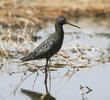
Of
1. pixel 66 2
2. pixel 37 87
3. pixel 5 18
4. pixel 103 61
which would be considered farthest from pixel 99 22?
pixel 37 87

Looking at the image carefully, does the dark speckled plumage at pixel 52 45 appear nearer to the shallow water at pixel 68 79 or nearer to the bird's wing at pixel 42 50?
the bird's wing at pixel 42 50

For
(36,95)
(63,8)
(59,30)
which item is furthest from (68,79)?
(63,8)

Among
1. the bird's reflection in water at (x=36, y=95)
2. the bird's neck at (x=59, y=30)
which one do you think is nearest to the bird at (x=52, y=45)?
the bird's neck at (x=59, y=30)

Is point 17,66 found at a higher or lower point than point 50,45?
lower

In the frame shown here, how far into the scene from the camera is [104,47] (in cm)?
1073

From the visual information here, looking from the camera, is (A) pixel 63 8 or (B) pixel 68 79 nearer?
(B) pixel 68 79

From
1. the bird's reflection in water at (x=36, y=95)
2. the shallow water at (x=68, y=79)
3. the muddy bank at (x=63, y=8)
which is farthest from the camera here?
the muddy bank at (x=63, y=8)

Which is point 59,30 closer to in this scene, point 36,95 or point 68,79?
point 68,79

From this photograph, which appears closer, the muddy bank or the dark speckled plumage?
the dark speckled plumage

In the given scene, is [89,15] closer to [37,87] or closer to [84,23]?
[84,23]

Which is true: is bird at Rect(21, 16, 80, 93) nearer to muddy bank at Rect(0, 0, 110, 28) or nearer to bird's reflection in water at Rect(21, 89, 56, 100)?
bird's reflection in water at Rect(21, 89, 56, 100)

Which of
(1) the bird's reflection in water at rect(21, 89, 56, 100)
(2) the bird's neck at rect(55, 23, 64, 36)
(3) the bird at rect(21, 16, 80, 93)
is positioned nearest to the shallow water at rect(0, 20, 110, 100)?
(1) the bird's reflection in water at rect(21, 89, 56, 100)

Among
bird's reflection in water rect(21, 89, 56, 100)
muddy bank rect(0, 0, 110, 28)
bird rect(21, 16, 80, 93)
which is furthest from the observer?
muddy bank rect(0, 0, 110, 28)

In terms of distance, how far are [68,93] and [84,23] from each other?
7.72 meters
